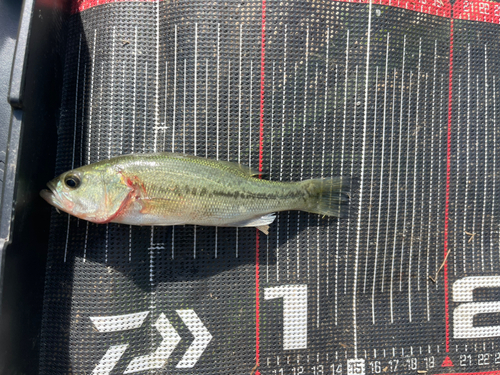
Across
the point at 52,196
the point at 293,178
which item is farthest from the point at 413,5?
the point at 52,196

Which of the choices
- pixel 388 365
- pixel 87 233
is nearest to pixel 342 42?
pixel 87 233

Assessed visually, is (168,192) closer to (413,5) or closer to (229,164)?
(229,164)

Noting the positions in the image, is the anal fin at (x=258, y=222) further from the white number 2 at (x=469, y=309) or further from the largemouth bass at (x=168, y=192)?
the white number 2 at (x=469, y=309)

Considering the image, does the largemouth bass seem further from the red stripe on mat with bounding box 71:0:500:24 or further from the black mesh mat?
the red stripe on mat with bounding box 71:0:500:24

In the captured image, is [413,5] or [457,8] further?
[457,8]

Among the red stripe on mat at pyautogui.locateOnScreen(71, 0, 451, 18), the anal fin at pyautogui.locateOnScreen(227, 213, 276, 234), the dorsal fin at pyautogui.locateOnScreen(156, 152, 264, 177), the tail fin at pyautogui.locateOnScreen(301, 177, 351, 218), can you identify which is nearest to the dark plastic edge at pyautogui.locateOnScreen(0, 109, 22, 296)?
the dorsal fin at pyautogui.locateOnScreen(156, 152, 264, 177)

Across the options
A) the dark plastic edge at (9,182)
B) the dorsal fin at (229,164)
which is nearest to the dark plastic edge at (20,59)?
the dark plastic edge at (9,182)
